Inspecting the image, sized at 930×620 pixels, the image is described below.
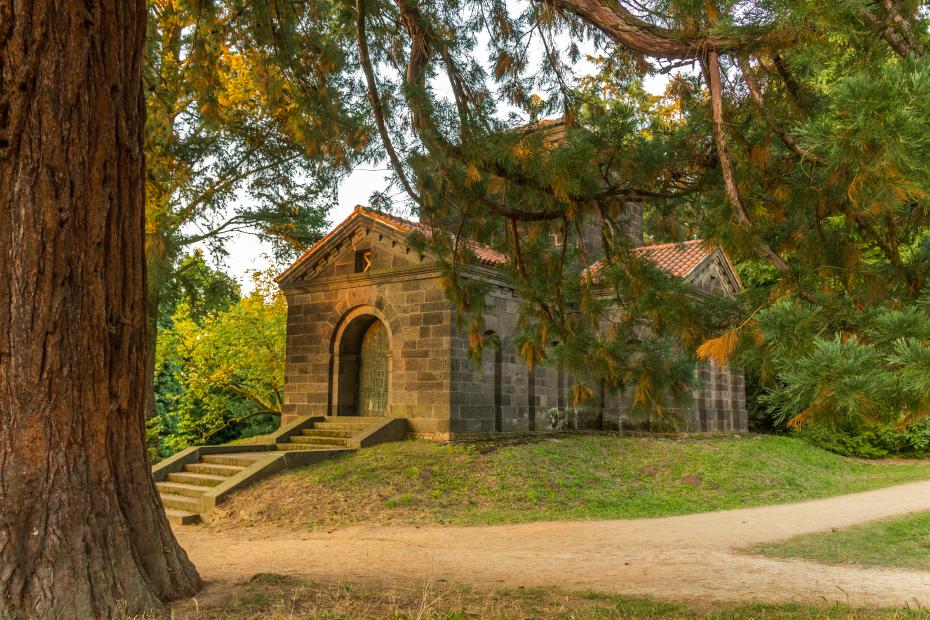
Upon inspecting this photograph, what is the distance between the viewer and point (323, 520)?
10.3m

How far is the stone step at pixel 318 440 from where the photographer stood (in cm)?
1494

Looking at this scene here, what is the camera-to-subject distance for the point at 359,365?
1692cm

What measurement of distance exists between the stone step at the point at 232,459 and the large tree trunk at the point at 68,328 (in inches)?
324

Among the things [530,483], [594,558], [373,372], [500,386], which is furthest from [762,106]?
[373,372]

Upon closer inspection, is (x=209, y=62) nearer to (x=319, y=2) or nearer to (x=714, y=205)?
(x=319, y=2)

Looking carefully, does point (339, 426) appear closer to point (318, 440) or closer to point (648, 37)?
point (318, 440)

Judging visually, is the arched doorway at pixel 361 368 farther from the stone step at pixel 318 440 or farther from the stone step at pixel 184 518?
the stone step at pixel 184 518

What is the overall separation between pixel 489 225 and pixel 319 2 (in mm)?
3614

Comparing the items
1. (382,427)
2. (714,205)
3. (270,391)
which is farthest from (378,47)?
(270,391)

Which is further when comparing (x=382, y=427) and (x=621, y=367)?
(x=382, y=427)

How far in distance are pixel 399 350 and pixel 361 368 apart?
5.45 feet

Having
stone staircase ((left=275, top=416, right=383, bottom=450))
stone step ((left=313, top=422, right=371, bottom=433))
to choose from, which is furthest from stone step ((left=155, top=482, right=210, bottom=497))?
stone step ((left=313, top=422, right=371, bottom=433))

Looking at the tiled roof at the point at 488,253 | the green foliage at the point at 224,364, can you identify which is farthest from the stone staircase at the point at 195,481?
the green foliage at the point at 224,364

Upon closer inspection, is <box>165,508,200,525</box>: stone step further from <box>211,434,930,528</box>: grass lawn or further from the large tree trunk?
the large tree trunk
